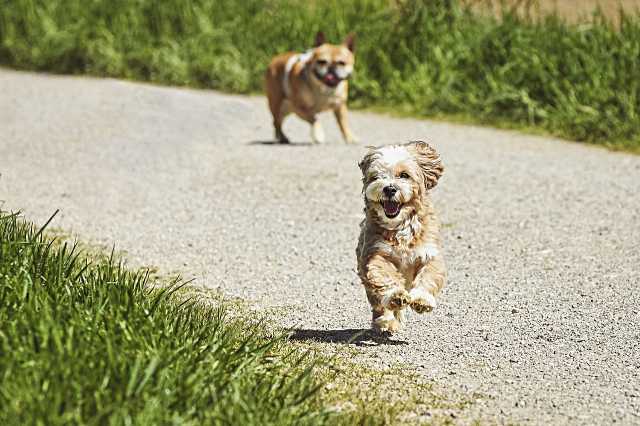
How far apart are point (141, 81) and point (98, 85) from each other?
0.92 metres

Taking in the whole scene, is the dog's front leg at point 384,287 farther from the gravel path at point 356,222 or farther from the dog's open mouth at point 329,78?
the dog's open mouth at point 329,78

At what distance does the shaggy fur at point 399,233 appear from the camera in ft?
19.6

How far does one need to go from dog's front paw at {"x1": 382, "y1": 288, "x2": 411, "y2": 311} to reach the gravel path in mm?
264

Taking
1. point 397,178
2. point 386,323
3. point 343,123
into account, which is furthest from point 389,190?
point 343,123

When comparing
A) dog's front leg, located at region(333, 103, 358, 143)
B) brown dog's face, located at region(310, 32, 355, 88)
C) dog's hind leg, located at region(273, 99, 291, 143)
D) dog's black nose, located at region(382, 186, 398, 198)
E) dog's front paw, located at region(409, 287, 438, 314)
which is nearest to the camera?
dog's black nose, located at region(382, 186, 398, 198)

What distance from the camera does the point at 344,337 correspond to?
6555 millimetres

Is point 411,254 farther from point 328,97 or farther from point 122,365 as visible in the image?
point 328,97

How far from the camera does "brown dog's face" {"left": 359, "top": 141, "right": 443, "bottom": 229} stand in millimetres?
5941

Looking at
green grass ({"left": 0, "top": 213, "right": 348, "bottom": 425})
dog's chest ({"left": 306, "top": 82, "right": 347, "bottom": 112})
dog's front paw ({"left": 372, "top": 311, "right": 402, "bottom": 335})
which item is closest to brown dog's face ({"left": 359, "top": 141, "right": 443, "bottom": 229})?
dog's front paw ({"left": 372, "top": 311, "right": 402, "bottom": 335})

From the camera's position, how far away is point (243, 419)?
4.55 m

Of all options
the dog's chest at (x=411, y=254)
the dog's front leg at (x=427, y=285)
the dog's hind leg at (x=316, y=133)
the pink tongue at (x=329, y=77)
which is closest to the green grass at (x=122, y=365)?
the dog's front leg at (x=427, y=285)

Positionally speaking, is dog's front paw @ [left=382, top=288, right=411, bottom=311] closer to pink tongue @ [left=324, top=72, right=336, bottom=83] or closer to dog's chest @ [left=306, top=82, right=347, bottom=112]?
pink tongue @ [left=324, top=72, right=336, bottom=83]

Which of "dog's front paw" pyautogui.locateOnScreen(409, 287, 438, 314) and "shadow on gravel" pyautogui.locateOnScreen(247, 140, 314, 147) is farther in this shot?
"shadow on gravel" pyautogui.locateOnScreen(247, 140, 314, 147)

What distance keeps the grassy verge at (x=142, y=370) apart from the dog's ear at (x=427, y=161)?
3.10ft
